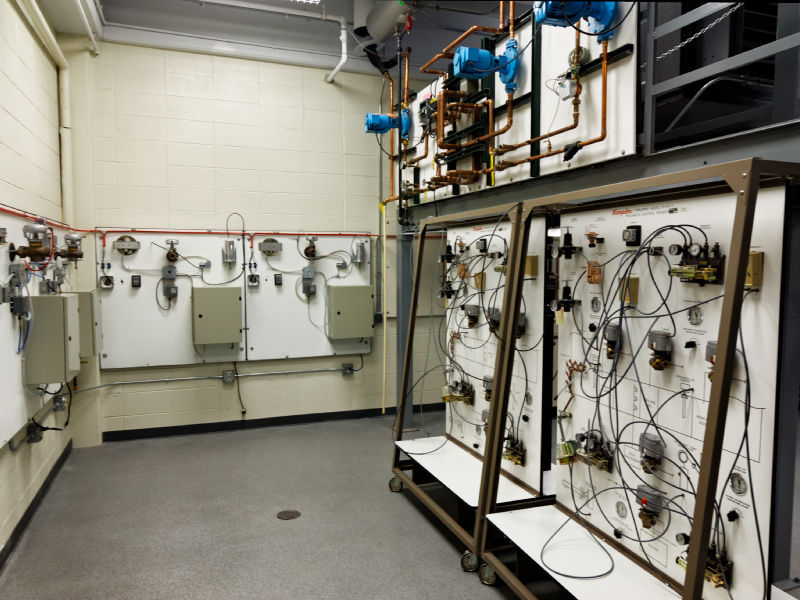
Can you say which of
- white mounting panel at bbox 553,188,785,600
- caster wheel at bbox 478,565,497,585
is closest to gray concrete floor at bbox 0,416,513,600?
caster wheel at bbox 478,565,497,585

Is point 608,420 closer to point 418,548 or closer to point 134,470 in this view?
point 418,548

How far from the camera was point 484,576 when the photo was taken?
2.57 m

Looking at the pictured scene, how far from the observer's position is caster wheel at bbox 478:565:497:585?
2.55 metres

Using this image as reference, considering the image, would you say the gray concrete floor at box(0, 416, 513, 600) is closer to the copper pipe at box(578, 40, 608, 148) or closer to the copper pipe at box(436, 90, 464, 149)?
the copper pipe at box(578, 40, 608, 148)

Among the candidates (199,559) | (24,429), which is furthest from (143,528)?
(24,429)

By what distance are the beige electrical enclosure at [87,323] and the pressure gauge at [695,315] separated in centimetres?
392

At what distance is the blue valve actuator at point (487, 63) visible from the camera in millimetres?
2941

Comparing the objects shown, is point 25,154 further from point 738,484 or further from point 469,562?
point 738,484

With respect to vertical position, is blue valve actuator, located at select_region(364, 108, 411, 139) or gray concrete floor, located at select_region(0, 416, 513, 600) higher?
blue valve actuator, located at select_region(364, 108, 411, 139)

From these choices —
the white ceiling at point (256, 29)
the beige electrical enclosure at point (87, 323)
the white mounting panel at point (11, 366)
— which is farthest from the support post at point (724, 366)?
the beige electrical enclosure at point (87, 323)

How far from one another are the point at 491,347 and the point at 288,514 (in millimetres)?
1634

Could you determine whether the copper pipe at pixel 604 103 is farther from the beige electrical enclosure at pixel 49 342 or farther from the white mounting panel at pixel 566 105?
the beige electrical enclosure at pixel 49 342

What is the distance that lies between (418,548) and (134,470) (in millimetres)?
2412

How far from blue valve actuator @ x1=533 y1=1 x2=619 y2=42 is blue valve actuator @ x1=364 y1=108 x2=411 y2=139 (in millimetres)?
2186
